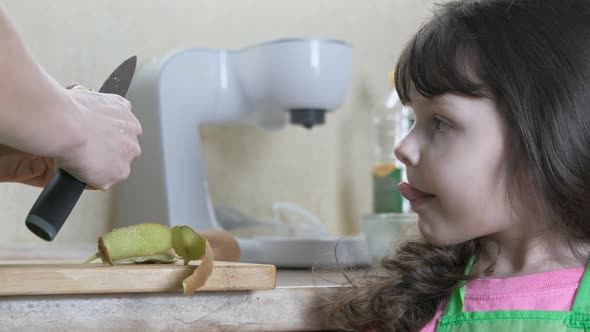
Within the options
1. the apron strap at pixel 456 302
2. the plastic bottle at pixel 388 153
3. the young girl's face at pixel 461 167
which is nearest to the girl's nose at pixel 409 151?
the young girl's face at pixel 461 167

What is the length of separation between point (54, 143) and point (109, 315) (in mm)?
175

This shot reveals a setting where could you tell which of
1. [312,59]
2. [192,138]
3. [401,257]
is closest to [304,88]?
[312,59]

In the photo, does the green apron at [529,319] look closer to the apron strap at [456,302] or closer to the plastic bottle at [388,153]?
the apron strap at [456,302]

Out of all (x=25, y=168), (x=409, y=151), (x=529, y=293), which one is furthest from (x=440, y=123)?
(x=25, y=168)

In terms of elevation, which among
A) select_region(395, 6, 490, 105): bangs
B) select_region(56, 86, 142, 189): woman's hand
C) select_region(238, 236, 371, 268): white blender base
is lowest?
select_region(238, 236, 371, 268): white blender base

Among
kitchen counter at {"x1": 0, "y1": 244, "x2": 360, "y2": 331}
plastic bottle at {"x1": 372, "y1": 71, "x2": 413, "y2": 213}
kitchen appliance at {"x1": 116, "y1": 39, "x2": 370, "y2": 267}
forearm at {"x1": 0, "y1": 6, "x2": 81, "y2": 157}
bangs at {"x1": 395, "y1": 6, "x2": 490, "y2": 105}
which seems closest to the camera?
forearm at {"x1": 0, "y1": 6, "x2": 81, "y2": 157}

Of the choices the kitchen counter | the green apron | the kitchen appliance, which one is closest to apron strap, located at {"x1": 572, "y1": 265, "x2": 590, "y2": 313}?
the green apron

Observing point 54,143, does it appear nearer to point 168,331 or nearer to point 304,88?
point 168,331

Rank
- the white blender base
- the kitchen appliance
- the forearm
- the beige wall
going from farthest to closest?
the beige wall < the kitchen appliance < the white blender base < the forearm

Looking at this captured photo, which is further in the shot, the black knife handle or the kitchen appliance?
the kitchen appliance

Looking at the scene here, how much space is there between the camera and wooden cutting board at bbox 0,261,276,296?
0.71m

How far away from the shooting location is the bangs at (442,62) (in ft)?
2.73

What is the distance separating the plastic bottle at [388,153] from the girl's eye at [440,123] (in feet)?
2.32

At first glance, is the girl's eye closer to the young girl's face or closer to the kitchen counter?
the young girl's face
